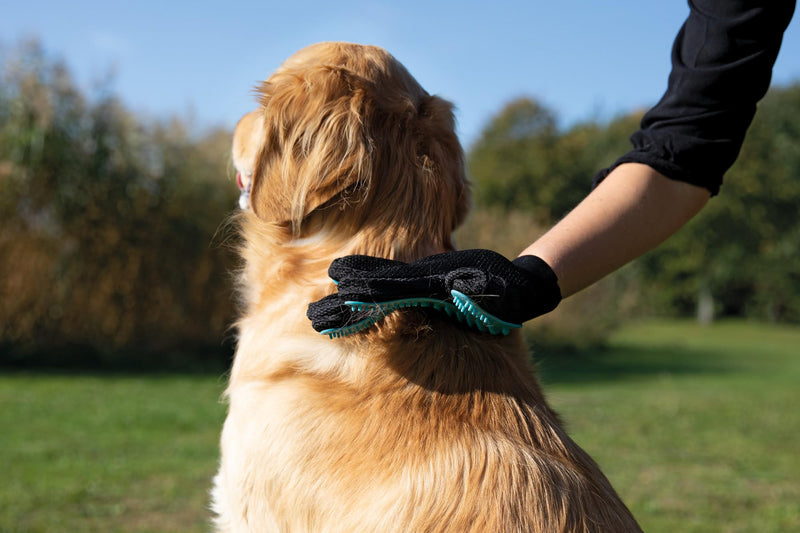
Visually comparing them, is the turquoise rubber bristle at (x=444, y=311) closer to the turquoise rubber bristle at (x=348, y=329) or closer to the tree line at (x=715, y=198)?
the turquoise rubber bristle at (x=348, y=329)

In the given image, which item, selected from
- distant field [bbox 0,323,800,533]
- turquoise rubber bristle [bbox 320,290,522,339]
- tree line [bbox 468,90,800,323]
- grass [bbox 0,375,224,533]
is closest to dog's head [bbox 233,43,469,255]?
turquoise rubber bristle [bbox 320,290,522,339]

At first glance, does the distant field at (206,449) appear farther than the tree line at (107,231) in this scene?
No

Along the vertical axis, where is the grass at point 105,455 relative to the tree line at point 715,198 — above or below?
below

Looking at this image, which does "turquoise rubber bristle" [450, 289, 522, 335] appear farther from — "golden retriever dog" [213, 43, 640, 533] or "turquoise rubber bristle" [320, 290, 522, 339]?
"golden retriever dog" [213, 43, 640, 533]

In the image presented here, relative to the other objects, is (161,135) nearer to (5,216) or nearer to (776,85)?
(5,216)

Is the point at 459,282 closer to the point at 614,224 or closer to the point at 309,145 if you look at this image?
the point at 614,224

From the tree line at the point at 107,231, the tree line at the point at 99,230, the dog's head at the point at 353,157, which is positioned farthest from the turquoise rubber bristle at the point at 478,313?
the tree line at the point at 99,230

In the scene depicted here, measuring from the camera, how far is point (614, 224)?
2057mm

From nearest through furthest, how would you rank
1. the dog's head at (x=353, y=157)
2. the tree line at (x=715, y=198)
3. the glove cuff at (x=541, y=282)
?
the glove cuff at (x=541, y=282), the dog's head at (x=353, y=157), the tree line at (x=715, y=198)

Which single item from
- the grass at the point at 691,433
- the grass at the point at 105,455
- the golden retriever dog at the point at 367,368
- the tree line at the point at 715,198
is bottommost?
the grass at the point at 105,455

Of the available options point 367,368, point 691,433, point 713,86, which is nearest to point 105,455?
point 367,368

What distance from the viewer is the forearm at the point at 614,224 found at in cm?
203

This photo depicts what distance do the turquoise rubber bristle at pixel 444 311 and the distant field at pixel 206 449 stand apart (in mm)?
607

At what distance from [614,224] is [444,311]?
0.56 m
